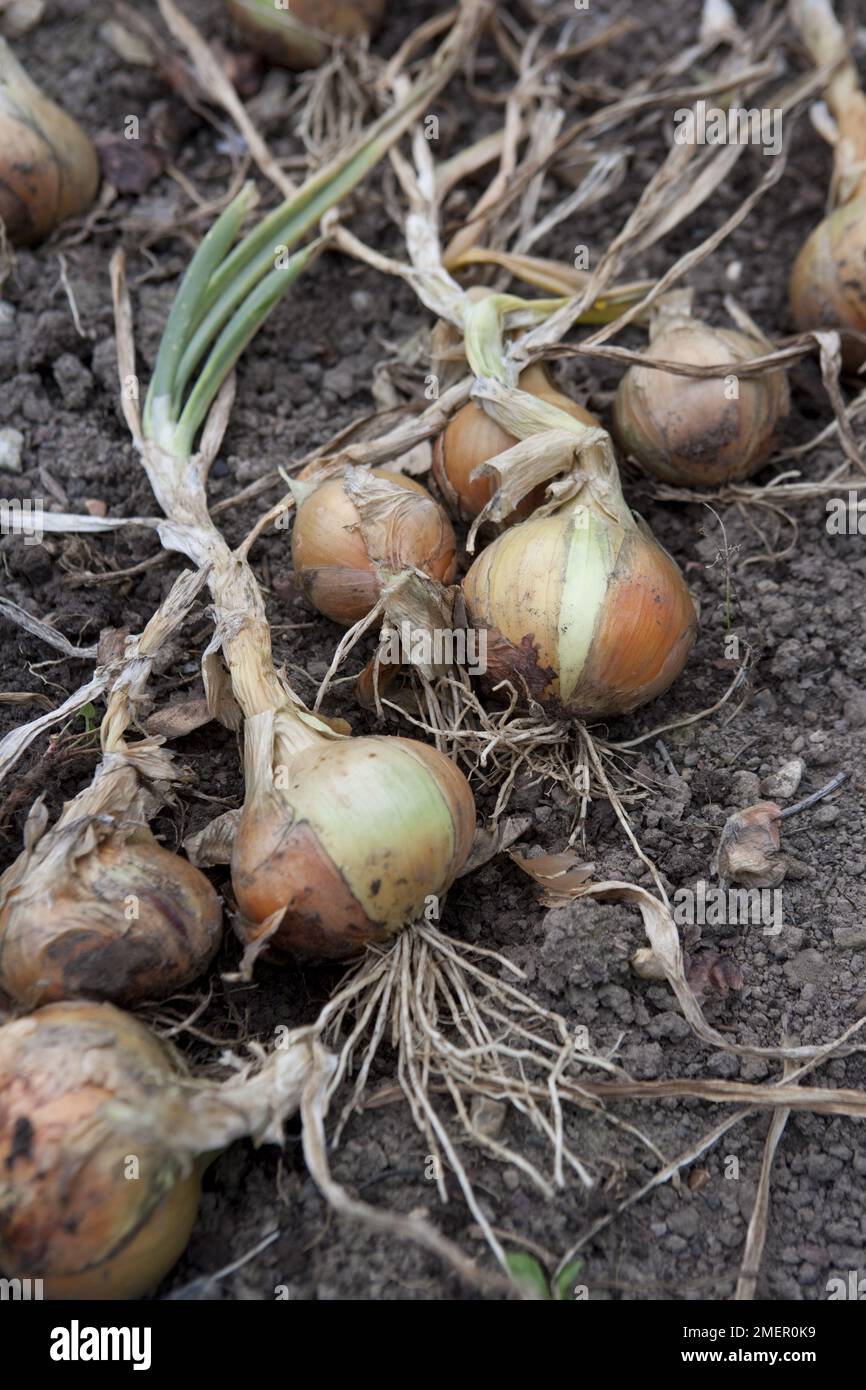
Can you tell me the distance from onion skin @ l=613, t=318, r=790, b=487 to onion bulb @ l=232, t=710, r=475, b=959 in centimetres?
91

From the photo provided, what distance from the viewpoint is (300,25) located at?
2.93 metres

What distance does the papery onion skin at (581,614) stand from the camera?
181 cm

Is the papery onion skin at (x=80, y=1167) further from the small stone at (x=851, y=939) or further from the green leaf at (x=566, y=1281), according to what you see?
the small stone at (x=851, y=939)

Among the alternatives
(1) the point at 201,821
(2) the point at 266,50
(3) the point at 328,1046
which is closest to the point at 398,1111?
(3) the point at 328,1046

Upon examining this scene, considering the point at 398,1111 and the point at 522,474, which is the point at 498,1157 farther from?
the point at 522,474

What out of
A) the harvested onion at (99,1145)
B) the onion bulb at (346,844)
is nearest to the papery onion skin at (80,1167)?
the harvested onion at (99,1145)

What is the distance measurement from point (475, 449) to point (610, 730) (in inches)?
22.6

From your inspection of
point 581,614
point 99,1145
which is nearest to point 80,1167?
point 99,1145

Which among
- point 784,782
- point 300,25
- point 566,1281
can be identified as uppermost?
point 300,25

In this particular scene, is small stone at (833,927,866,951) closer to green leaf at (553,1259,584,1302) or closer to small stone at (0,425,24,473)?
green leaf at (553,1259,584,1302)

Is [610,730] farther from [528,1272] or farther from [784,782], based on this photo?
[528,1272]

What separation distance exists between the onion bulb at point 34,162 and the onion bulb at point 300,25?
1.92 feet

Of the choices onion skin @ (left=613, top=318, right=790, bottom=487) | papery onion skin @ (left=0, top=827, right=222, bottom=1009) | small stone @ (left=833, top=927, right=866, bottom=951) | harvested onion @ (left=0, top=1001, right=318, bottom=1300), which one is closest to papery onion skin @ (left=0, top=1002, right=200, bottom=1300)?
harvested onion @ (left=0, top=1001, right=318, bottom=1300)

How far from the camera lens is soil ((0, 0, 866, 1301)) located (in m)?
1.55
